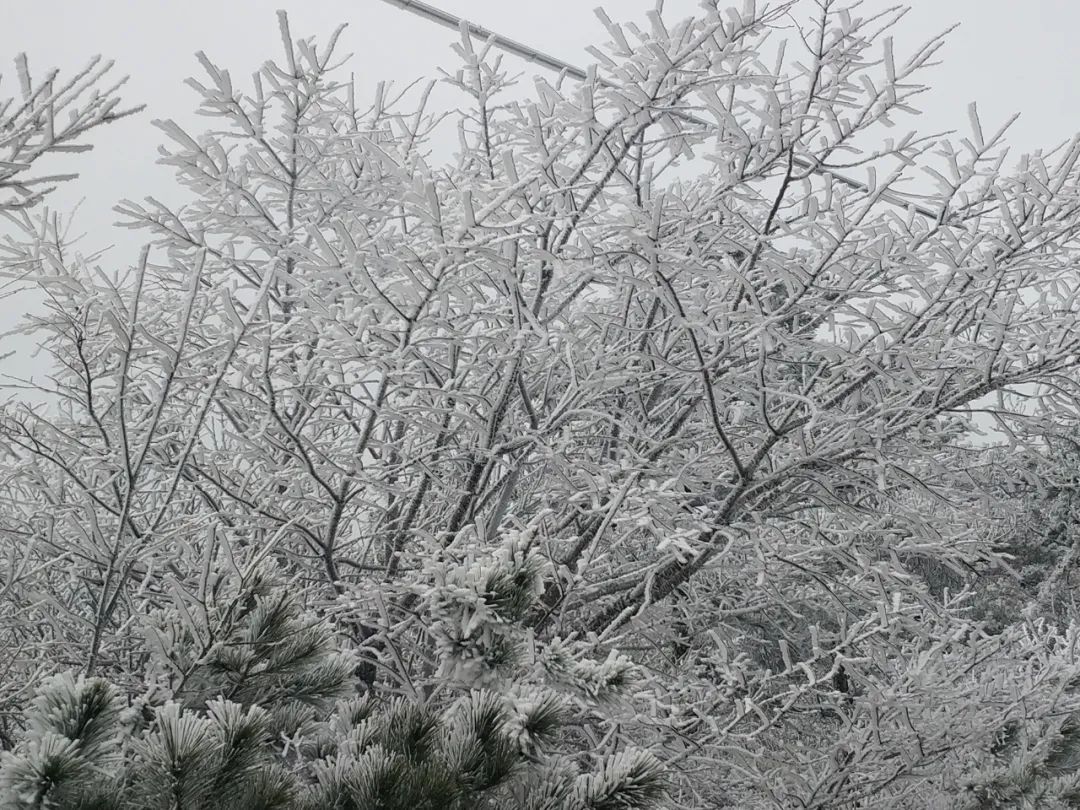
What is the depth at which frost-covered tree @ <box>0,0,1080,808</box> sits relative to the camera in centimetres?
223

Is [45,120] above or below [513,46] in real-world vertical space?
below

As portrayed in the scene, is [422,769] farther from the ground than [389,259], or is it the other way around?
[389,259]

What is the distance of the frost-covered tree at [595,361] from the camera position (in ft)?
7.32

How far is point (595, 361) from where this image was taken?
296 cm

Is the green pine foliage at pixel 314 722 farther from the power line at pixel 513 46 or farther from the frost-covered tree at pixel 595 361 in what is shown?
the power line at pixel 513 46

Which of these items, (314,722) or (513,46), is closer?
(314,722)

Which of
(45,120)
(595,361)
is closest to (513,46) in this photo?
(595,361)

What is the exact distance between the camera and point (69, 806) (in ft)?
3.84

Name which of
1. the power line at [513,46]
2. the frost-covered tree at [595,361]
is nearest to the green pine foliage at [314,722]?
the frost-covered tree at [595,361]

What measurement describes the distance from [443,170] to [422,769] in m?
2.51

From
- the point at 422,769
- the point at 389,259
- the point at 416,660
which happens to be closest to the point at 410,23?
the point at 389,259

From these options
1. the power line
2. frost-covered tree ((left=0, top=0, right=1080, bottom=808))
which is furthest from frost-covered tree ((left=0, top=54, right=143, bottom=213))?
the power line

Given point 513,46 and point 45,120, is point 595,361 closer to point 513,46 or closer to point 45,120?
point 513,46

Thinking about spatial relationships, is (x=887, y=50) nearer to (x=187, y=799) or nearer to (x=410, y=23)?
(x=187, y=799)
